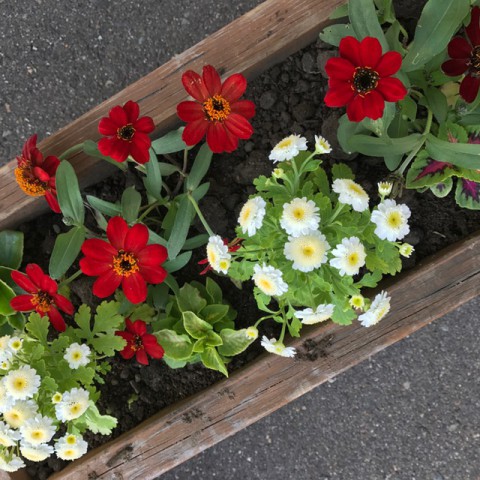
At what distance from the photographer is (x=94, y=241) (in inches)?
39.8

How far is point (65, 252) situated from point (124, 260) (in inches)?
7.2

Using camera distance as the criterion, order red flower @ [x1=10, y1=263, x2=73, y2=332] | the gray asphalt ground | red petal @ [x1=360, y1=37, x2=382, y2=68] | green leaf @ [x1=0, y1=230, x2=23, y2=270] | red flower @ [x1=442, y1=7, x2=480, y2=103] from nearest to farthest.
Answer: red petal @ [x1=360, y1=37, x2=382, y2=68] < red flower @ [x1=442, y1=7, x2=480, y2=103] < red flower @ [x1=10, y1=263, x2=73, y2=332] < green leaf @ [x1=0, y1=230, x2=23, y2=270] < the gray asphalt ground

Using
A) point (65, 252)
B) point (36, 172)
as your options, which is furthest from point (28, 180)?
point (65, 252)

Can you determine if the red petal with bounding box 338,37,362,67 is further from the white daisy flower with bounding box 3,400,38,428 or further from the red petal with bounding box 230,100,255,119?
the white daisy flower with bounding box 3,400,38,428

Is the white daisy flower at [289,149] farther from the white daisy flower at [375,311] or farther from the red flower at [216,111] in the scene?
the white daisy flower at [375,311]

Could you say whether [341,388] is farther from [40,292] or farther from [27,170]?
[27,170]

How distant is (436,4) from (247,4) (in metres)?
0.69

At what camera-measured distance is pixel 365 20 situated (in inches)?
37.4

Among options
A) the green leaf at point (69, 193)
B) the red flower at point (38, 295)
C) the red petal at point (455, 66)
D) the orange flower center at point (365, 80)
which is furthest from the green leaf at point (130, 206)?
the red petal at point (455, 66)

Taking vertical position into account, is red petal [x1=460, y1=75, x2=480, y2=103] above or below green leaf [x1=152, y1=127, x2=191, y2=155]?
below

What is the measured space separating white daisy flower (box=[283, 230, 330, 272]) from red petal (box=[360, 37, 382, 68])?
287 millimetres

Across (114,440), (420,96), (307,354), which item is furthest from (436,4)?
(114,440)

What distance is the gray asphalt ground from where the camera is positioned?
5.00 ft

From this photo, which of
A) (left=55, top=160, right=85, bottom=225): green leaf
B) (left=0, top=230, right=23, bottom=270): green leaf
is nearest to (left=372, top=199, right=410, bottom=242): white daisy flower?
(left=55, top=160, right=85, bottom=225): green leaf
